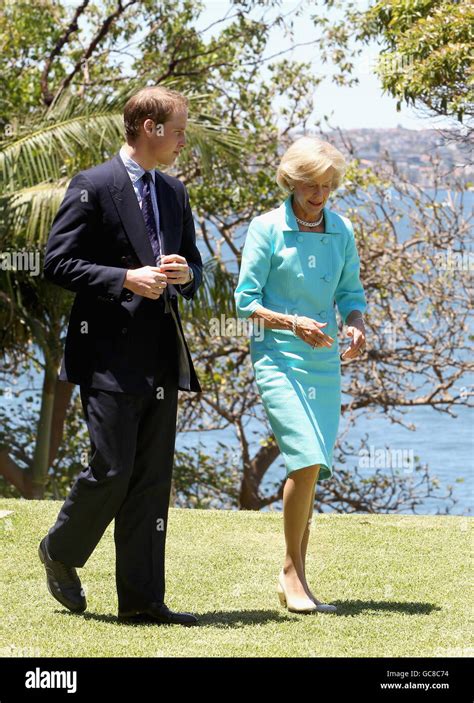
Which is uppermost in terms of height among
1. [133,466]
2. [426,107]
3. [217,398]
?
[426,107]

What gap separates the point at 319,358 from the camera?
4.98 meters

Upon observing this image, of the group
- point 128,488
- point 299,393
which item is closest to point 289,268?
point 299,393

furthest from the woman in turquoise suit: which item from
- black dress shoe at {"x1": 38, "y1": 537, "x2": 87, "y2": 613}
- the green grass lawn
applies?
black dress shoe at {"x1": 38, "y1": 537, "x2": 87, "y2": 613}

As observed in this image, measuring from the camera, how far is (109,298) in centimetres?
446

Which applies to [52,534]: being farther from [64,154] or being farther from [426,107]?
[64,154]

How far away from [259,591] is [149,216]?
5.97 feet

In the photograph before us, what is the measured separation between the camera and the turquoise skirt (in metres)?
4.91

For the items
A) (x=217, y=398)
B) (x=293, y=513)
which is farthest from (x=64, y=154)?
(x=293, y=513)

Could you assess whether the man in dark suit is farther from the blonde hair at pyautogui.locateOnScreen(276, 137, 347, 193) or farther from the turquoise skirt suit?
the blonde hair at pyautogui.locateOnScreen(276, 137, 347, 193)

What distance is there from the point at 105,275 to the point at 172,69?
39.2ft

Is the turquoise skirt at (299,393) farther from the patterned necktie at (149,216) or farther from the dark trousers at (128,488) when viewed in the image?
the patterned necktie at (149,216)

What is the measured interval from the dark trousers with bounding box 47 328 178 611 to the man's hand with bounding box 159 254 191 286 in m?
0.31

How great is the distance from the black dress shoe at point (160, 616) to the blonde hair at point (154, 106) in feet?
6.14

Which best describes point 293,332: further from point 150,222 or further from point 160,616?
point 160,616
